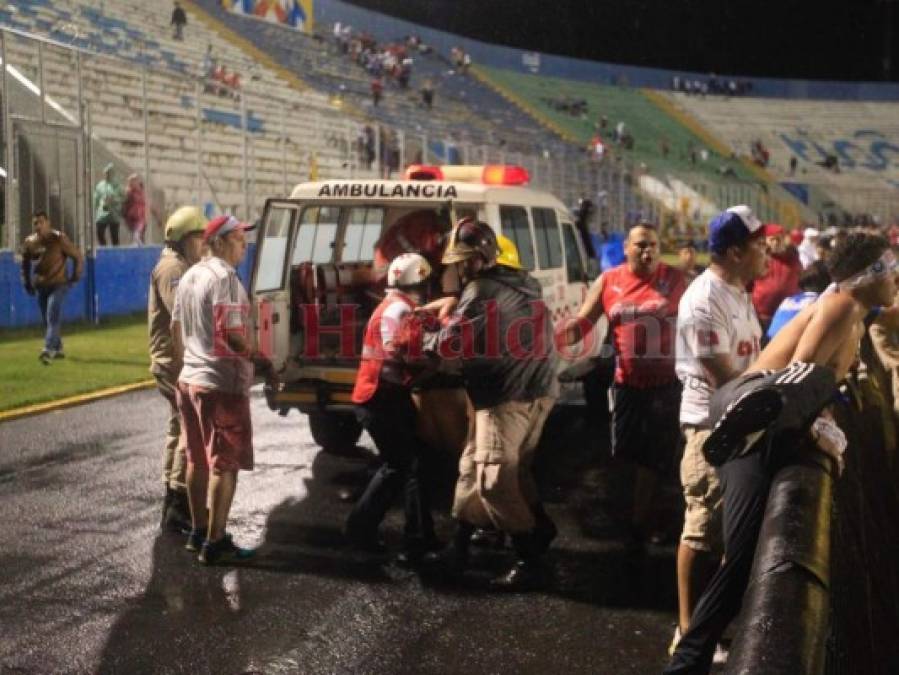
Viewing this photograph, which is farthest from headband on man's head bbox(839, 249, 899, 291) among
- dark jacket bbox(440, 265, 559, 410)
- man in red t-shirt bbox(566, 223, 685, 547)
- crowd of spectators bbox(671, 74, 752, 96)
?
crowd of spectators bbox(671, 74, 752, 96)

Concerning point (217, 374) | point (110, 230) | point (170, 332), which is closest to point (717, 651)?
point (217, 374)

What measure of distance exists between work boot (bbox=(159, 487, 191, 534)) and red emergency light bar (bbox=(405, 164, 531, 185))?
3.14m

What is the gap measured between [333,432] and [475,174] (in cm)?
228

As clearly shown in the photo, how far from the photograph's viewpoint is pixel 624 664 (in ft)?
15.1

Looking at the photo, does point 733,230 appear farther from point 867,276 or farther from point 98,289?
point 98,289

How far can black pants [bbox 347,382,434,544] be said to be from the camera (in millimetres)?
6074

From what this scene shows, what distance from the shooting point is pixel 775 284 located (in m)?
9.85

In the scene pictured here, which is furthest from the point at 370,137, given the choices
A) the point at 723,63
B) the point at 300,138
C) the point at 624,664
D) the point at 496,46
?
the point at 723,63

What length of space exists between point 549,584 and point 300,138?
2181 centimetres

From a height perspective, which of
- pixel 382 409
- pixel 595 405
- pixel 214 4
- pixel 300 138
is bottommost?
pixel 595 405

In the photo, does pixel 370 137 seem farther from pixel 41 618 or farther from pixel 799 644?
pixel 799 644

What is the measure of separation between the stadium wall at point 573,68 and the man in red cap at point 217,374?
4157 cm

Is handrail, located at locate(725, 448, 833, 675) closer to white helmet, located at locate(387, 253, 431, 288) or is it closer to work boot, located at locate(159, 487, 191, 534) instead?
white helmet, located at locate(387, 253, 431, 288)

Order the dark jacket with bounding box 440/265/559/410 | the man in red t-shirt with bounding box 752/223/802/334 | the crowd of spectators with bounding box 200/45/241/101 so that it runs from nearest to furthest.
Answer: the dark jacket with bounding box 440/265/559/410
the man in red t-shirt with bounding box 752/223/802/334
the crowd of spectators with bounding box 200/45/241/101
